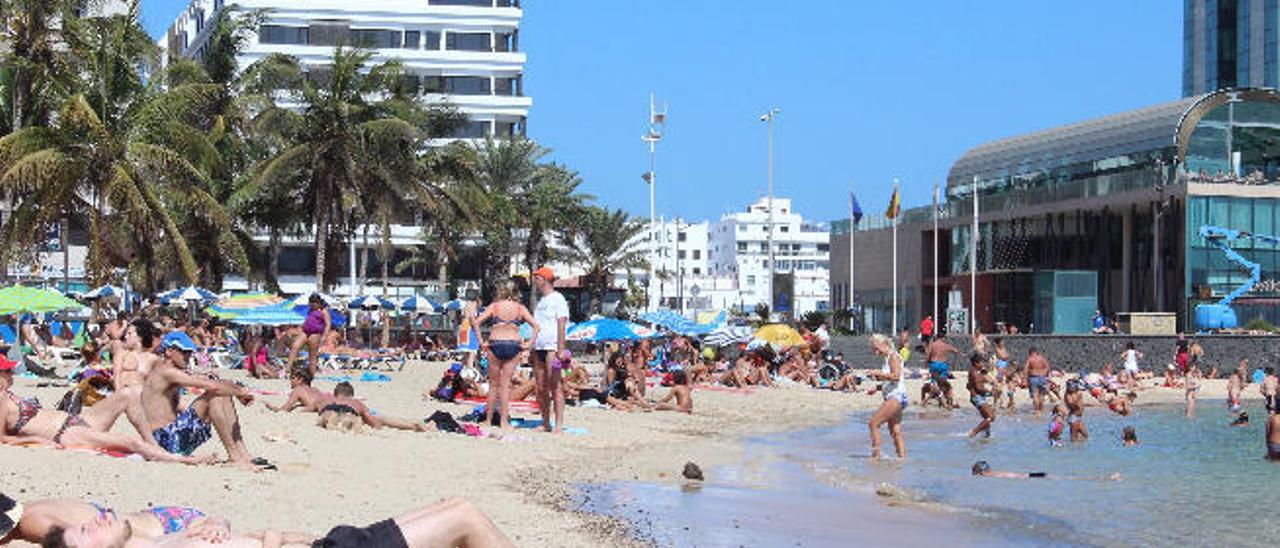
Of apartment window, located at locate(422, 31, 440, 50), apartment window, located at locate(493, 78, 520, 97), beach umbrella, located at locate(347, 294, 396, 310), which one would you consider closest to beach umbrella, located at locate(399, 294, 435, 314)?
beach umbrella, located at locate(347, 294, 396, 310)

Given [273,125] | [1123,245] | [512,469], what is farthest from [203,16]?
[512,469]

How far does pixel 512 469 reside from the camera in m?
13.3

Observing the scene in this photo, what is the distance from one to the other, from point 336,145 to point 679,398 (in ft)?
62.6

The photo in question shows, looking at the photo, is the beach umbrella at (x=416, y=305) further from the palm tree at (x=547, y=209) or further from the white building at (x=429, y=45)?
the white building at (x=429, y=45)

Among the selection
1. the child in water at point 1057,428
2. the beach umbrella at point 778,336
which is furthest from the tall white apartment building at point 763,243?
the child in water at point 1057,428

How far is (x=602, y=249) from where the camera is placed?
6656cm

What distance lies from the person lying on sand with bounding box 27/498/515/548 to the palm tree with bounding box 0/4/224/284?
2333cm

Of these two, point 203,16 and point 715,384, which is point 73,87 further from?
point 203,16

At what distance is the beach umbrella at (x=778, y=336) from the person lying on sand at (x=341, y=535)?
89.9 feet

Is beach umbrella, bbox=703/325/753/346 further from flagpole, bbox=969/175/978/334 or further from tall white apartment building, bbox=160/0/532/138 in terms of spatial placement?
tall white apartment building, bbox=160/0/532/138

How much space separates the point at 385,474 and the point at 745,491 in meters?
3.02

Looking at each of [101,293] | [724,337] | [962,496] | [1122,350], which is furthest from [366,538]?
[1122,350]

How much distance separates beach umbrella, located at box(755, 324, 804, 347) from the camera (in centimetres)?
3416

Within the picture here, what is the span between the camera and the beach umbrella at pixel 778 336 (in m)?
34.2
